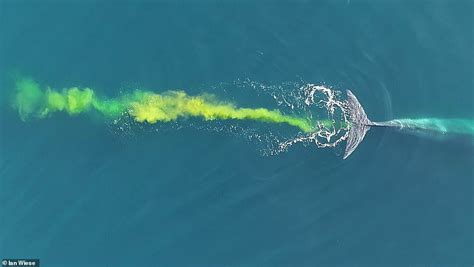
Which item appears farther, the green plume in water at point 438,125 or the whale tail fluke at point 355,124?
the green plume in water at point 438,125

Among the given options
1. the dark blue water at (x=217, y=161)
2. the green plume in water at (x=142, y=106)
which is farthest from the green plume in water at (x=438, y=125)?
the green plume in water at (x=142, y=106)

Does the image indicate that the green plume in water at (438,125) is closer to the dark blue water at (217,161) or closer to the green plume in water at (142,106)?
the dark blue water at (217,161)

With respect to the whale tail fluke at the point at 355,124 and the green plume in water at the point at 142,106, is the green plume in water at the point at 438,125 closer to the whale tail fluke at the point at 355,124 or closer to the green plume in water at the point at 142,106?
the whale tail fluke at the point at 355,124

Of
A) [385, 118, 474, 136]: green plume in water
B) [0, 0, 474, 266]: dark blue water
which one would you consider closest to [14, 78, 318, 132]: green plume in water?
[0, 0, 474, 266]: dark blue water

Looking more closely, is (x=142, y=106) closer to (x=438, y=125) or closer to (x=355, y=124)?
Answer: (x=355, y=124)

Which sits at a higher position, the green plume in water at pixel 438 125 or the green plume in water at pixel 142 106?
the green plume in water at pixel 142 106

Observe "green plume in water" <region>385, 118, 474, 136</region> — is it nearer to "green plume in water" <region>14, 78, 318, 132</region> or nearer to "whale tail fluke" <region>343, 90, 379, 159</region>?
"whale tail fluke" <region>343, 90, 379, 159</region>

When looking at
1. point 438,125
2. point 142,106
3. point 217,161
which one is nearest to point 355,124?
point 438,125

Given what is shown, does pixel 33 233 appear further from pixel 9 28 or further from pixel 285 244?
pixel 285 244
